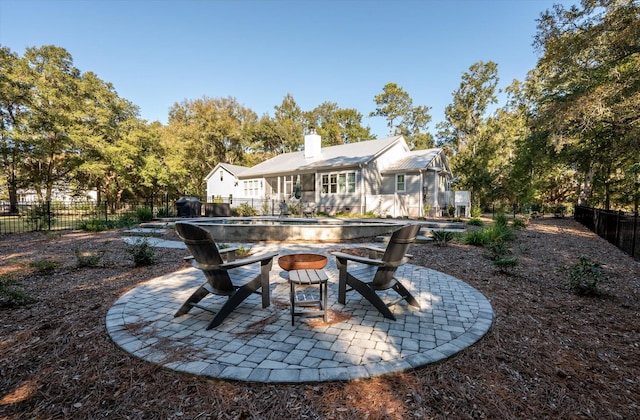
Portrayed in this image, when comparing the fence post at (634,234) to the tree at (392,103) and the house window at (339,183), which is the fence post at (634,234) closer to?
the house window at (339,183)

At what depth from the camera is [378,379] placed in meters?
2.22

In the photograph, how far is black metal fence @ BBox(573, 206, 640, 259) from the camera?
7.24 meters

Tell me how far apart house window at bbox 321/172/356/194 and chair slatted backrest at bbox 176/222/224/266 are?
1735 cm

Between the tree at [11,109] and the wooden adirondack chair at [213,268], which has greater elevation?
the tree at [11,109]

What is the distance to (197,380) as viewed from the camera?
86.4 inches

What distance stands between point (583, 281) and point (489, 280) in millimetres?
1244

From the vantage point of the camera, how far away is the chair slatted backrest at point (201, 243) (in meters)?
2.90

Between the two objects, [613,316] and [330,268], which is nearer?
[613,316]

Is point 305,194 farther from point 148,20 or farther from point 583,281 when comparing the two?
point 583,281

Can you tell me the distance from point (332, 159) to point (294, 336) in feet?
64.0

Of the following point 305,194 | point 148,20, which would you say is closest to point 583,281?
point 148,20

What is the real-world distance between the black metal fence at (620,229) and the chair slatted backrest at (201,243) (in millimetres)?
9923

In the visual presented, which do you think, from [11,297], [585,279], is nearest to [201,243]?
[11,297]

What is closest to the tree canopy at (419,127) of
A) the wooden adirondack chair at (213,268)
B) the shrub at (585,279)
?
the shrub at (585,279)
